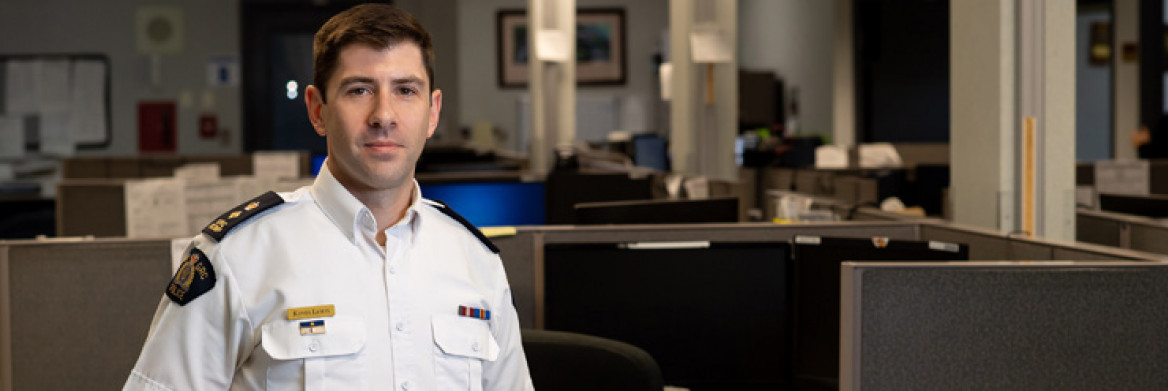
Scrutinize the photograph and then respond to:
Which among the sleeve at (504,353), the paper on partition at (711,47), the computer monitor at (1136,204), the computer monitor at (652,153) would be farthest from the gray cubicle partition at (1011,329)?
the computer monitor at (652,153)

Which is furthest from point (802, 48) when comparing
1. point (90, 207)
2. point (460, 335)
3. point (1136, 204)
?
point (460, 335)

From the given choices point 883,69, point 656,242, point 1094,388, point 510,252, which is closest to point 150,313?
point 510,252

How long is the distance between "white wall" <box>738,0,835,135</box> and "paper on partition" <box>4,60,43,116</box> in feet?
24.8

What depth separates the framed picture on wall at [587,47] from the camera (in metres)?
13.7

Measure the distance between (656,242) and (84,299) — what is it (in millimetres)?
1212

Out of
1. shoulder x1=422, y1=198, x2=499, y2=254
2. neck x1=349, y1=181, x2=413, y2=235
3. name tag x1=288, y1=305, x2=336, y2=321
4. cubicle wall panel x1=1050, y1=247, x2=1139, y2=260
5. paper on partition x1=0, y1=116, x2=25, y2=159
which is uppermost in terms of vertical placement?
paper on partition x1=0, y1=116, x2=25, y2=159

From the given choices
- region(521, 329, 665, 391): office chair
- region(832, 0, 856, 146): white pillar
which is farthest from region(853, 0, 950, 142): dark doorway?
region(521, 329, 665, 391): office chair

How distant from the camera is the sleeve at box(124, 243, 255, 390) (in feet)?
4.19

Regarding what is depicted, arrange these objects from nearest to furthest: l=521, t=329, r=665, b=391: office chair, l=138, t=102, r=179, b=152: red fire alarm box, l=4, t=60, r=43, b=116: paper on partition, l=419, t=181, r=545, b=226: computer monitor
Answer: l=521, t=329, r=665, b=391: office chair → l=419, t=181, r=545, b=226: computer monitor → l=4, t=60, r=43, b=116: paper on partition → l=138, t=102, r=179, b=152: red fire alarm box

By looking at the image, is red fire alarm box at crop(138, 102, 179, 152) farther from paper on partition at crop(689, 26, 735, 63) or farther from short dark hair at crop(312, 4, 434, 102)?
short dark hair at crop(312, 4, 434, 102)

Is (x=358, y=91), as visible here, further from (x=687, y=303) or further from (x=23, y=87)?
(x=23, y=87)

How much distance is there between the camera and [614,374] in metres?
1.78

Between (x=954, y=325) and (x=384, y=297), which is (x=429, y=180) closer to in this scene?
(x=954, y=325)

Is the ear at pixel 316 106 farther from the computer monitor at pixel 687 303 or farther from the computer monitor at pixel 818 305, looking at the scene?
the computer monitor at pixel 818 305
